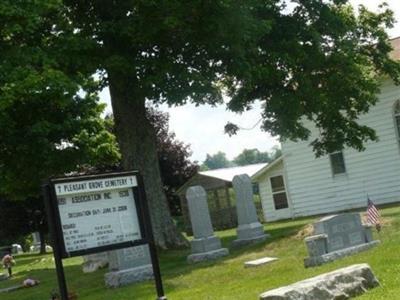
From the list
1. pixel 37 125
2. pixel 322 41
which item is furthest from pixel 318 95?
pixel 37 125

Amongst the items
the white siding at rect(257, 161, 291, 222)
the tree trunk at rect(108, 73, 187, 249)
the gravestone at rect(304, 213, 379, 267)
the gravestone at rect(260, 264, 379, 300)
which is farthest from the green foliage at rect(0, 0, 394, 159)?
the white siding at rect(257, 161, 291, 222)

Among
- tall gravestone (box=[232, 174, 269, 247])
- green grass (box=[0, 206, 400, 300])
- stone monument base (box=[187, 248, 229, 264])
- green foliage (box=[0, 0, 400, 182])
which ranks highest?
green foliage (box=[0, 0, 400, 182])

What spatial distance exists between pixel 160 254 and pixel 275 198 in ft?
60.1

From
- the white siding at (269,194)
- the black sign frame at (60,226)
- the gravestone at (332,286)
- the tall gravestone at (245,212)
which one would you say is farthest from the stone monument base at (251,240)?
the white siding at (269,194)

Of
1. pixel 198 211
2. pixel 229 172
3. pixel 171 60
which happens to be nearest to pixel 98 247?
pixel 198 211

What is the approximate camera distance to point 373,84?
2497 cm

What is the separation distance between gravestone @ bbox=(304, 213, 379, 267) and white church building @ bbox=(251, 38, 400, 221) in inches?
731

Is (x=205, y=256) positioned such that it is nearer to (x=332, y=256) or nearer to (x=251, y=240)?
(x=251, y=240)

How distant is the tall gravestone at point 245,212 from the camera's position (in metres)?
20.8

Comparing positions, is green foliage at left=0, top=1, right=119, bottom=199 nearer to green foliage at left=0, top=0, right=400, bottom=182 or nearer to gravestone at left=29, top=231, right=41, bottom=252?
green foliage at left=0, top=0, right=400, bottom=182

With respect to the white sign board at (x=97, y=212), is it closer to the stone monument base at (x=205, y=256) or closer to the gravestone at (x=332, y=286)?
the gravestone at (x=332, y=286)

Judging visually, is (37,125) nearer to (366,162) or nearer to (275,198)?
(366,162)

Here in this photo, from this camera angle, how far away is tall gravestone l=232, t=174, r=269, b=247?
20.8m

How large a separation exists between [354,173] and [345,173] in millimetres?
557
